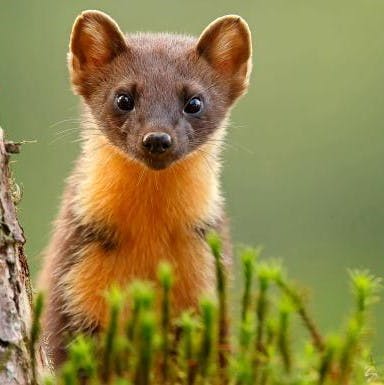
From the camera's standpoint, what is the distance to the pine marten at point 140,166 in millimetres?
3893

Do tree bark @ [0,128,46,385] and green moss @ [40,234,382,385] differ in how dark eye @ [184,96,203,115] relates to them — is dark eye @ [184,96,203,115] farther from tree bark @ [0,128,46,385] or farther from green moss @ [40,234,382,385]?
green moss @ [40,234,382,385]

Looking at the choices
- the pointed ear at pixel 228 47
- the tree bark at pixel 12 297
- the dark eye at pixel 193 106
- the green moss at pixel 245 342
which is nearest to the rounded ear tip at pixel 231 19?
the pointed ear at pixel 228 47

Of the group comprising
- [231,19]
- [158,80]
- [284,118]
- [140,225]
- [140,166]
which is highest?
[231,19]

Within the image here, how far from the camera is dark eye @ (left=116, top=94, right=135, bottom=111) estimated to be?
13.5 feet

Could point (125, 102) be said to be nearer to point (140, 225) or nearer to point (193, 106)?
point (193, 106)

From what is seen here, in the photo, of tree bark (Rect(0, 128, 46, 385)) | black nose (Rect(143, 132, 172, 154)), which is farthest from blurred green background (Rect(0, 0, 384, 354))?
tree bark (Rect(0, 128, 46, 385))

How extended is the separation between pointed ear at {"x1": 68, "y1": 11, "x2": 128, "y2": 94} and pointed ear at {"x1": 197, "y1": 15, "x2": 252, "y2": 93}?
33 cm

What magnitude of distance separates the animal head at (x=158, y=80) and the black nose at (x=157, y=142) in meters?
0.02

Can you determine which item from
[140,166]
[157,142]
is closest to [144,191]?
[140,166]

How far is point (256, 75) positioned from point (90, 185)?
25.7ft

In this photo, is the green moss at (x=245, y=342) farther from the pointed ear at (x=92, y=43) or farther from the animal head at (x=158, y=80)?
the pointed ear at (x=92, y=43)

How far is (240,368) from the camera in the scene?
86.9 inches

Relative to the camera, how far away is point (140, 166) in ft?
13.6

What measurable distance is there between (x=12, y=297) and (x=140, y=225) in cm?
131
